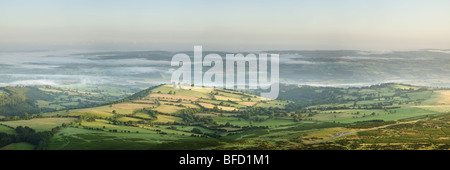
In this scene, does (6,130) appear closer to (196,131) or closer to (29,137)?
(29,137)

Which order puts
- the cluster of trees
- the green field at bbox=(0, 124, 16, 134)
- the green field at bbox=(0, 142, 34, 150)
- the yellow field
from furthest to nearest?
the yellow field < the green field at bbox=(0, 124, 16, 134) < the cluster of trees < the green field at bbox=(0, 142, 34, 150)

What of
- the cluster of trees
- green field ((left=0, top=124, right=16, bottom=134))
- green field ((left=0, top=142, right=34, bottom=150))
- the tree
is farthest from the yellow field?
the tree

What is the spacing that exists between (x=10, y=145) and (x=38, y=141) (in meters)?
8.41

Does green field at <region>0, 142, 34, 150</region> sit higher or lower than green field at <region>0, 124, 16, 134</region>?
lower

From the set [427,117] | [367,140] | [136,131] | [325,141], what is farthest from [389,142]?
[136,131]

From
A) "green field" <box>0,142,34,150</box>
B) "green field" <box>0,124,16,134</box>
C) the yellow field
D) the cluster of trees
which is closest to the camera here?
"green field" <box>0,142,34,150</box>

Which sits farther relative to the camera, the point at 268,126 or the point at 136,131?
the point at 268,126

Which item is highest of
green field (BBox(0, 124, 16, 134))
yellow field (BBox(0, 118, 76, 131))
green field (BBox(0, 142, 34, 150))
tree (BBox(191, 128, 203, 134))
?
yellow field (BBox(0, 118, 76, 131))

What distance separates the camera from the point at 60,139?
138000 millimetres

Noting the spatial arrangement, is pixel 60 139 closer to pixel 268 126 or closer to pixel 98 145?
pixel 98 145

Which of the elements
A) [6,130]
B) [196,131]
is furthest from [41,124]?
[196,131]

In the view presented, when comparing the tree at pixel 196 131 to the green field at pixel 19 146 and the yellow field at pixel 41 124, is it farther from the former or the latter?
the green field at pixel 19 146

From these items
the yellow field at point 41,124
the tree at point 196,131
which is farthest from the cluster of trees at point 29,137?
the tree at point 196,131

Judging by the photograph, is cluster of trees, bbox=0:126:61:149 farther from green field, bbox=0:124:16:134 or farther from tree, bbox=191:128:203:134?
tree, bbox=191:128:203:134
